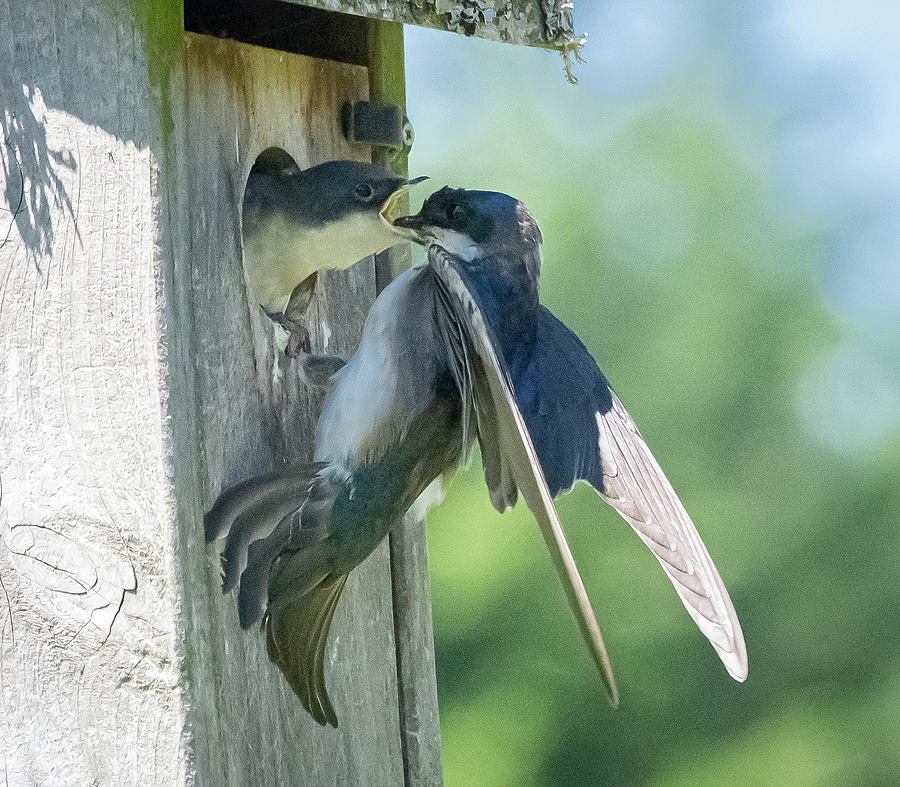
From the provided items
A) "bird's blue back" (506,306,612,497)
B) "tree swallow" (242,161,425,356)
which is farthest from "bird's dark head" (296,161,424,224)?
"bird's blue back" (506,306,612,497)

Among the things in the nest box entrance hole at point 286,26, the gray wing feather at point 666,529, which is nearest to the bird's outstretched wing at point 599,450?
the gray wing feather at point 666,529

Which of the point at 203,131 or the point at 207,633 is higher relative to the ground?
the point at 203,131

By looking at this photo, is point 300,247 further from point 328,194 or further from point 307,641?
point 307,641

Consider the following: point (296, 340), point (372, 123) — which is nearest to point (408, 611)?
point (296, 340)

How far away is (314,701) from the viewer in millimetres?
1393

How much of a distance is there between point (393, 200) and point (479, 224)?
11.0 inches

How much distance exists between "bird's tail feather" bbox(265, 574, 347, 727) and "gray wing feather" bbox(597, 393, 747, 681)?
325mm

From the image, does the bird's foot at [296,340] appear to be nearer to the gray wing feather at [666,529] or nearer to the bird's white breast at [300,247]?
the bird's white breast at [300,247]

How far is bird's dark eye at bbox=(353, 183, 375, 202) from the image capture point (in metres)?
1.56

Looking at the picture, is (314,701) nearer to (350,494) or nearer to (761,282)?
(350,494)

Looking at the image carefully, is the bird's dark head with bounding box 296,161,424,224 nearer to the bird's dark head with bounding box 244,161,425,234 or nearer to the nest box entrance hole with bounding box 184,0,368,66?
the bird's dark head with bounding box 244,161,425,234

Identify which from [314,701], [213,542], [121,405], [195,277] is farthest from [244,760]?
[195,277]

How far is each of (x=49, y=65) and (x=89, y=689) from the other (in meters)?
0.63

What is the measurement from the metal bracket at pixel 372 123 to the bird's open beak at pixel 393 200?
0.08m
